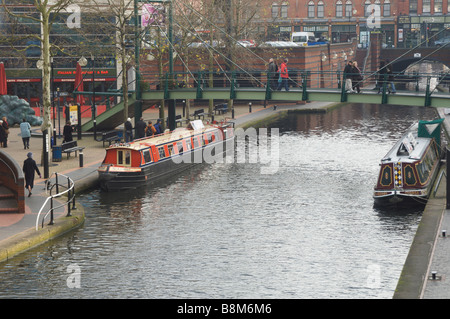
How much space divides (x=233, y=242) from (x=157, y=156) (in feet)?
41.3

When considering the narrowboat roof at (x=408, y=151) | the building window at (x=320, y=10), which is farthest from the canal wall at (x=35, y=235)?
the building window at (x=320, y=10)

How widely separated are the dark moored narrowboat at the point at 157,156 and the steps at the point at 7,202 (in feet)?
20.2

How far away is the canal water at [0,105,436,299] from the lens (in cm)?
2303

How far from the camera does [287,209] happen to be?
1289 inches

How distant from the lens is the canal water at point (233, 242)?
23.0m

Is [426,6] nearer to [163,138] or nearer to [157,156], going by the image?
[163,138]

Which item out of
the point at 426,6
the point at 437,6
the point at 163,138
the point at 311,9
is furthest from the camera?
the point at 311,9

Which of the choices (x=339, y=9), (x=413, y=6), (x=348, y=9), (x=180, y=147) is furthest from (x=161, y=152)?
(x=413, y=6)

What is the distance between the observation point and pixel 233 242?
90.8 ft

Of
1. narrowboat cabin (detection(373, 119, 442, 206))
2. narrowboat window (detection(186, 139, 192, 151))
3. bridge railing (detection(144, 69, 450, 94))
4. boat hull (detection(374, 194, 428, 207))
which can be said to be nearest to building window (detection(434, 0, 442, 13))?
bridge railing (detection(144, 69, 450, 94))

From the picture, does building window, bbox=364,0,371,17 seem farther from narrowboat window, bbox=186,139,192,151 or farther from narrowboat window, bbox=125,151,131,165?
narrowboat window, bbox=125,151,131,165
